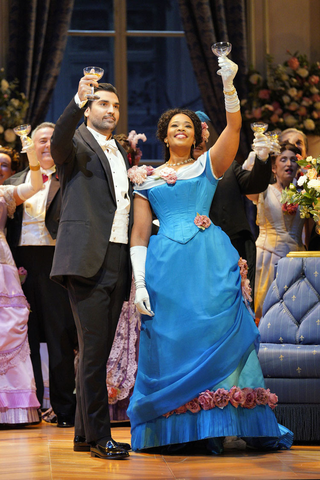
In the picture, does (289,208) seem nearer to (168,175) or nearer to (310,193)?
(310,193)

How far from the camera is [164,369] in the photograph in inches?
111

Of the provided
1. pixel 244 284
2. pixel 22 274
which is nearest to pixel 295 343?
pixel 244 284

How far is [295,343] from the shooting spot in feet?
11.0

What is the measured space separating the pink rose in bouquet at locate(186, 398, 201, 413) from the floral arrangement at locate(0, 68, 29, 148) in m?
3.61

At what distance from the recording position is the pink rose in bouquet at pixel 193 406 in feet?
8.95

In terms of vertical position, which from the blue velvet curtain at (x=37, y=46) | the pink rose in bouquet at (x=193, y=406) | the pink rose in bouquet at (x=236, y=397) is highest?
the blue velvet curtain at (x=37, y=46)

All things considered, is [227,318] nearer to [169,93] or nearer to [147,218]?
[147,218]

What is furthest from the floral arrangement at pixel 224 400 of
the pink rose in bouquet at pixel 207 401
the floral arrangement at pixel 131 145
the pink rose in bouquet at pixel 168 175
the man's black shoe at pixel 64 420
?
the floral arrangement at pixel 131 145

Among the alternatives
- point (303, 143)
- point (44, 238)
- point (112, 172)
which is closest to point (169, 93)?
point (303, 143)

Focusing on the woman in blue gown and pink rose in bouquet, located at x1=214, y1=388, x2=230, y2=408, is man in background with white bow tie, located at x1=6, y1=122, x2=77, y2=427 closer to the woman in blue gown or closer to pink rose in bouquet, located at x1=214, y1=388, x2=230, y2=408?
the woman in blue gown

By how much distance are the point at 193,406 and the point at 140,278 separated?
57 cm

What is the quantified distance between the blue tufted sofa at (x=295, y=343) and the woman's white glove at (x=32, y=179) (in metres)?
1.45

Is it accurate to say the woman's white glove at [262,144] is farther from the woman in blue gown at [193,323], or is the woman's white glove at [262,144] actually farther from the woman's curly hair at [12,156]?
the woman's curly hair at [12,156]

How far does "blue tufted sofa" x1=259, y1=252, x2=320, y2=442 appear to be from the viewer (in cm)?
317
